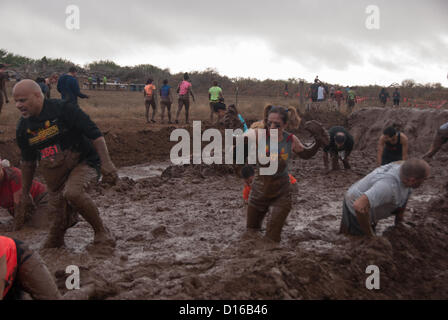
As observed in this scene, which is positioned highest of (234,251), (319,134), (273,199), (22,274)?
(319,134)

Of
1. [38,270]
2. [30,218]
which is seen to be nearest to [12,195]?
[30,218]

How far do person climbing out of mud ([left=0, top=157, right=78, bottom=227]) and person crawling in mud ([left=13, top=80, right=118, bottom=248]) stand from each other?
0.74 m

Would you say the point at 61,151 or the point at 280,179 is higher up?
the point at 61,151

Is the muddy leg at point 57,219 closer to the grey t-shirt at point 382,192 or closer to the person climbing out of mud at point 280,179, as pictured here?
the person climbing out of mud at point 280,179

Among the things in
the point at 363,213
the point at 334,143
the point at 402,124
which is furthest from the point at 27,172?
the point at 402,124

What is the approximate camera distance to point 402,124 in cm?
1445

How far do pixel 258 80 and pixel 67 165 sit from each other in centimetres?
4560

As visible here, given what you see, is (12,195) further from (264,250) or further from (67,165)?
(264,250)

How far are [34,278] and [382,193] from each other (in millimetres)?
3208

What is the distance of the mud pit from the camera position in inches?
138

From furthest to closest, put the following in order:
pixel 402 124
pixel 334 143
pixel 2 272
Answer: pixel 402 124 → pixel 334 143 → pixel 2 272

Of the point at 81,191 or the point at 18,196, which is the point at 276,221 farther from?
the point at 18,196

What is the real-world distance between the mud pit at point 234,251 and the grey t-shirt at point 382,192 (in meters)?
0.34

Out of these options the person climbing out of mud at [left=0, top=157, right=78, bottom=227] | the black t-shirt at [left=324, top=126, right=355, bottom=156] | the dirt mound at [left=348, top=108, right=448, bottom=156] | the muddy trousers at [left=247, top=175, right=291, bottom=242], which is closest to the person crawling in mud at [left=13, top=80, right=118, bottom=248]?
the person climbing out of mud at [left=0, top=157, right=78, bottom=227]
